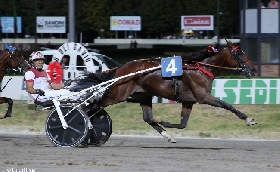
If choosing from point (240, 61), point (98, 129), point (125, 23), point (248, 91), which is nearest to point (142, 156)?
point (98, 129)

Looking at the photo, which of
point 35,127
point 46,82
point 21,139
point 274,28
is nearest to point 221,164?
point 46,82

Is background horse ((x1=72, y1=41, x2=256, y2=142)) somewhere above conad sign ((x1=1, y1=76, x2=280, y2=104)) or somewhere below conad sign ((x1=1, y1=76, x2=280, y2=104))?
above

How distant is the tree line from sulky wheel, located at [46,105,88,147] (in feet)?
161

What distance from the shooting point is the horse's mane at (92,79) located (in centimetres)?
1183

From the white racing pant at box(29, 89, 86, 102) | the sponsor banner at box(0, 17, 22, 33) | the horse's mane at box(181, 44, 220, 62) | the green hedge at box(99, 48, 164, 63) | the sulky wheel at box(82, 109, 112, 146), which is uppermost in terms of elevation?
the horse's mane at box(181, 44, 220, 62)

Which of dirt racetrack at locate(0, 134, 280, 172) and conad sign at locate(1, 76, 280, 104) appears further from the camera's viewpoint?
conad sign at locate(1, 76, 280, 104)

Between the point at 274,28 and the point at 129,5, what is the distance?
37341 mm

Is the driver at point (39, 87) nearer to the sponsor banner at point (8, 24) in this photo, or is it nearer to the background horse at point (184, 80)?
the background horse at point (184, 80)

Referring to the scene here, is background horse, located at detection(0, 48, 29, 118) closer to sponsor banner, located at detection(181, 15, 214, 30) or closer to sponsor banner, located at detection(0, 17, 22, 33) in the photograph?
sponsor banner, located at detection(181, 15, 214, 30)

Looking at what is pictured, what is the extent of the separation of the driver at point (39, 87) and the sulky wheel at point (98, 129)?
16.2 inches

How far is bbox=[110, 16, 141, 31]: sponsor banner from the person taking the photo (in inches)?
2422

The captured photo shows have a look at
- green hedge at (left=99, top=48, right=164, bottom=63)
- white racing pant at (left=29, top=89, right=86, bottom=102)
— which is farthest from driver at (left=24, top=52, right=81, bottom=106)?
green hedge at (left=99, top=48, right=164, bottom=63)

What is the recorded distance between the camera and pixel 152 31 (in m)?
67.9

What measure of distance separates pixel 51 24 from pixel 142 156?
46.9m
